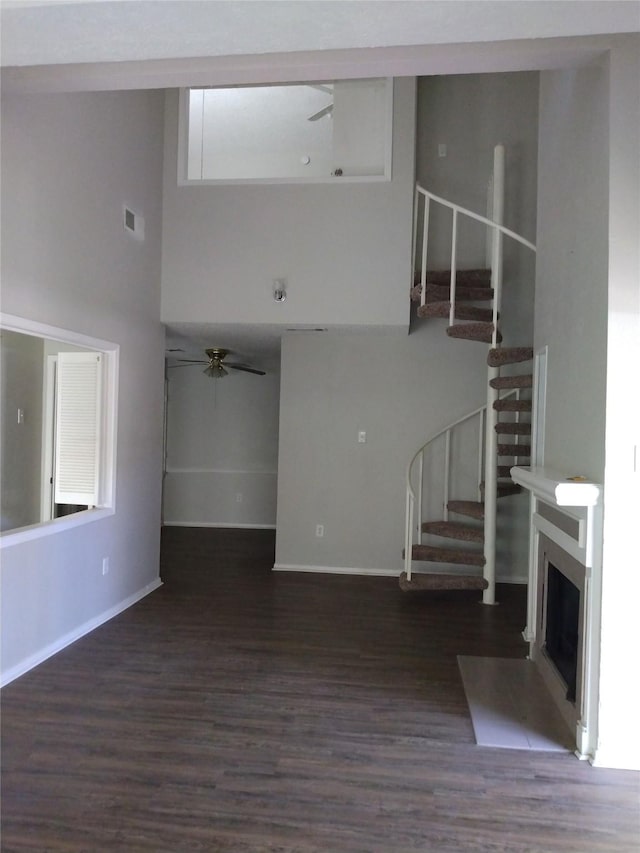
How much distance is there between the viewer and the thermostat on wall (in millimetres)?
4636

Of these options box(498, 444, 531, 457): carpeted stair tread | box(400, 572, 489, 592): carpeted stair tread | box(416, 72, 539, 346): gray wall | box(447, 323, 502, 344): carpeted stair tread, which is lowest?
box(400, 572, 489, 592): carpeted stair tread

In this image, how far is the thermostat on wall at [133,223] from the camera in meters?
4.64

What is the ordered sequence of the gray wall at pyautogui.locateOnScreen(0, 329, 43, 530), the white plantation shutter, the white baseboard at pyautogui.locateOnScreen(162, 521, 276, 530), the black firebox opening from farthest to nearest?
the white baseboard at pyautogui.locateOnScreen(162, 521, 276, 530) < the white plantation shutter < the gray wall at pyautogui.locateOnScreen(0, 329, 43, 530) < the black firebox opening

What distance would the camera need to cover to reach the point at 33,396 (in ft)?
13.4

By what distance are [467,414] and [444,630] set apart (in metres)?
2.07

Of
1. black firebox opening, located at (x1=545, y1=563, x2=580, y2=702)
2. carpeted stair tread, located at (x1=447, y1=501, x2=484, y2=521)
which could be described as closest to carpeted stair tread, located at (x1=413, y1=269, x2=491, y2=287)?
carpeted stair tread, located at (x1=447, y1=501, x2=484, y2=521)

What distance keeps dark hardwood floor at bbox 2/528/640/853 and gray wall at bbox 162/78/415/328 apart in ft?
8.64

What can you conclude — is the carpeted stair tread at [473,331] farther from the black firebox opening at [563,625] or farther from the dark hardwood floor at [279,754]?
the dark hardwood floor at [279,754]

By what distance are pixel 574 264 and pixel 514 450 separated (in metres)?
2.06

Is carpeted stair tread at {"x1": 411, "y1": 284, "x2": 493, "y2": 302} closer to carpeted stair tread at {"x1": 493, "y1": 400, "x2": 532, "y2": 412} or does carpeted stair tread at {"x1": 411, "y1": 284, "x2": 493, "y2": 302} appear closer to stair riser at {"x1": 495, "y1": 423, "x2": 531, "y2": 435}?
carpeted stair tread at {"x1": 493, "y1": 400, "x2": 532, "y2": 412}

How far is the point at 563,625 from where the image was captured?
3.39 metres

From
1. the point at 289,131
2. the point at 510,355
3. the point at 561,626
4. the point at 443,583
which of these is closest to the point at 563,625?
the point at 561,626

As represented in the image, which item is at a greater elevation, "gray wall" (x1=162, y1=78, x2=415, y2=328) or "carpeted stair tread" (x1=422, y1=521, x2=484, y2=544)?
"gray wall" (x1=162, y1=78, x2=415, y2=328)

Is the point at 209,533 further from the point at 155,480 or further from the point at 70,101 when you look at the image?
the point at 70,101
